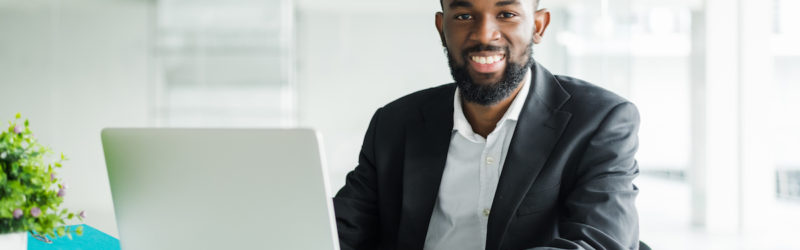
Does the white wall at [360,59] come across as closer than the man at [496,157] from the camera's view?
No

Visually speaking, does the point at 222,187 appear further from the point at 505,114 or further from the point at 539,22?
the point at 539,22

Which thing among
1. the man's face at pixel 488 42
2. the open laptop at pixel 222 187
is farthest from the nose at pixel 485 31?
the open laptop at pixel 222 187

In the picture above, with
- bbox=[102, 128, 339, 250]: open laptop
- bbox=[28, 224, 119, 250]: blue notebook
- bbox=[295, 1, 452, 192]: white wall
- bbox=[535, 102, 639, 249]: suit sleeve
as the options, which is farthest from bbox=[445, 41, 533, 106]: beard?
bbox=[295, 1, 452, 192]: white wall

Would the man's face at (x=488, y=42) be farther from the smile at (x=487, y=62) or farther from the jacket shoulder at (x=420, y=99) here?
the jacket shoulder at (x=420, y=99)

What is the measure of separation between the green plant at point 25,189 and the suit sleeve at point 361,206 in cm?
58

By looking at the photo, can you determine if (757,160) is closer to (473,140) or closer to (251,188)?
(473,140)

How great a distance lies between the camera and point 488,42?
164 cm

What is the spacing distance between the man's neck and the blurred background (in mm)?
4234

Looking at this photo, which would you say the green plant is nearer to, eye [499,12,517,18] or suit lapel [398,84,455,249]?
suit lapel [398,84,455,249]

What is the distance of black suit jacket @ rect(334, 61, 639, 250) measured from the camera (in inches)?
57.8

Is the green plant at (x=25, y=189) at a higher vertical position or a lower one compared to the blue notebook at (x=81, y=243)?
higher

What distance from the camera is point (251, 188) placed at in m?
1.08

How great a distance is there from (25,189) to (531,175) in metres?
0.91

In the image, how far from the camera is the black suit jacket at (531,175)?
1469 mm
